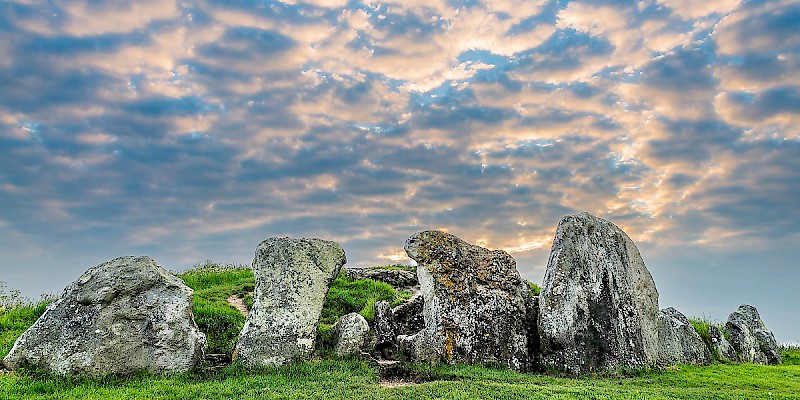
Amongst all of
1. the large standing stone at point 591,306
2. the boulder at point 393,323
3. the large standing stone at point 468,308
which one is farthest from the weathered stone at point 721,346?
the boulder at point 393,323

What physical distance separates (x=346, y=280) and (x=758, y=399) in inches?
756

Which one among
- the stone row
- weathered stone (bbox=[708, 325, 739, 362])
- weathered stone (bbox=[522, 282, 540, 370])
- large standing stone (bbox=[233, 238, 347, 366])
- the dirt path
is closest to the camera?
the stone row

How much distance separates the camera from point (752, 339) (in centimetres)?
2484

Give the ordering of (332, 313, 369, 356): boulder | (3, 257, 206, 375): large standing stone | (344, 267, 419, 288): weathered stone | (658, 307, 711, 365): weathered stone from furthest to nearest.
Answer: (344, 267, 419, 288): weathered stone → (658, 307, 711, 365): weathered stone → (332, 313, 369, 356): boulder → (3, 257, 206, 375): large standing stone

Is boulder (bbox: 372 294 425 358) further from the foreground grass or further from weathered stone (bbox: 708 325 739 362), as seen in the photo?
weathered stone (bbox: 708 325 739 362)

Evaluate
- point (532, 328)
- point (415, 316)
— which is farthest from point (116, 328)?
point (532, 328)

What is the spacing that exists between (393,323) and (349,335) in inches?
90.3

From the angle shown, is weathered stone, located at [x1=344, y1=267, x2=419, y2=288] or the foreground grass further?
weathered stone, located at [x1=344, y1=267, x2=419, y2=288]

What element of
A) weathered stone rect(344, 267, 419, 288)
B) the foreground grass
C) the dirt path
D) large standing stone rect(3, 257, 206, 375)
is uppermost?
weathered stone rect(344, 267, 419, 288)

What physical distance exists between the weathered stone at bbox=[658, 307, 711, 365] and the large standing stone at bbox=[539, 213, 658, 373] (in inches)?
28.5

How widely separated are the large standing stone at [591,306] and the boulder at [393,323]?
4552 mm

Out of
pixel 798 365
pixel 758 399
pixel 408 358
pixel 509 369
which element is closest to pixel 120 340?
pixel 408 358

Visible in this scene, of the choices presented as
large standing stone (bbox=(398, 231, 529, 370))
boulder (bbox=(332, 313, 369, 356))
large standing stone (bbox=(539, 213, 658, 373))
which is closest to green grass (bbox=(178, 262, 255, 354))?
boulder (bbox=(332, 313, 369, 356))

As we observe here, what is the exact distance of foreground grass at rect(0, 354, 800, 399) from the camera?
45.5 feet
